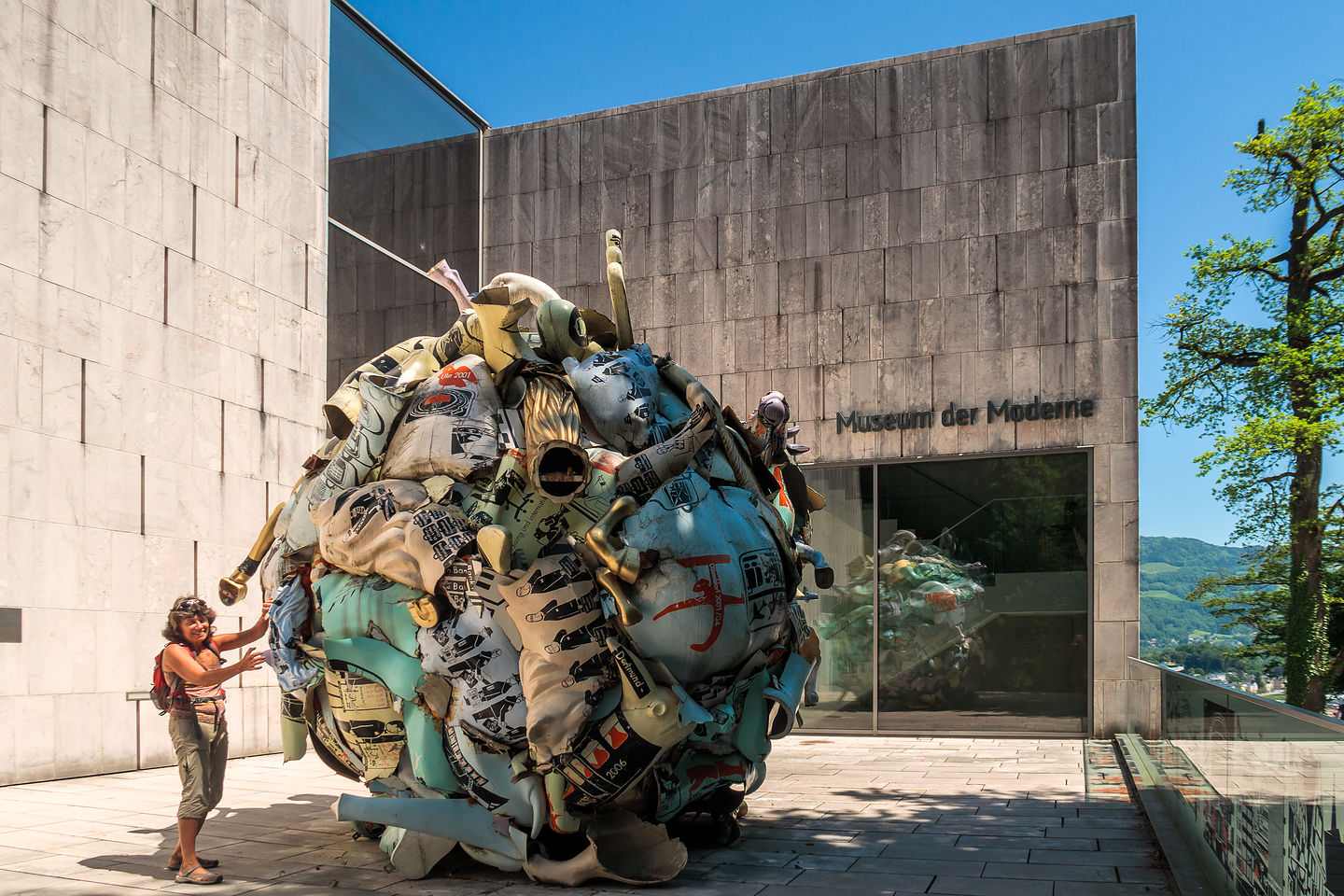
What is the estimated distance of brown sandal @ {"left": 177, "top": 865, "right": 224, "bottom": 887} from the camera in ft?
21.1

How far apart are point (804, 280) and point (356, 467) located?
444 inches

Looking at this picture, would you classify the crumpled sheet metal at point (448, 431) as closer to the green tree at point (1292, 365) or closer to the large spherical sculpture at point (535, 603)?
the large spherical sculpture at point (535, 603)

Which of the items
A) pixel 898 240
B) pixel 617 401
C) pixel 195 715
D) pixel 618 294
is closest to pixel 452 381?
pixel 617 401

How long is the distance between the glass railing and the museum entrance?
22.4ft

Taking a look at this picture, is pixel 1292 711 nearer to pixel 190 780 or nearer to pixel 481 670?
Result: pixel 481 670

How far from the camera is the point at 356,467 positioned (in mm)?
6555

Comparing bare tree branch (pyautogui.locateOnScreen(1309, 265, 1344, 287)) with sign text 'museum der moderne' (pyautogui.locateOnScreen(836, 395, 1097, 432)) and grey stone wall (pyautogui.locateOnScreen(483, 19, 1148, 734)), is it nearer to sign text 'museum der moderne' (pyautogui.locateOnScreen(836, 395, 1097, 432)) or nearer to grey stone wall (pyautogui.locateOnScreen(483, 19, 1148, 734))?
grey stone wall (pyautogui.locateOnScreen(483, 19, 1148, 734))

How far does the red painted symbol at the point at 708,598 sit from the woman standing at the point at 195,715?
2.99 m

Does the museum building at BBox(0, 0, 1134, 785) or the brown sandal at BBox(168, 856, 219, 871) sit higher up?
the museum building at BBox(0, 0, 1134, 785)

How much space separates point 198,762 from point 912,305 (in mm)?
12095

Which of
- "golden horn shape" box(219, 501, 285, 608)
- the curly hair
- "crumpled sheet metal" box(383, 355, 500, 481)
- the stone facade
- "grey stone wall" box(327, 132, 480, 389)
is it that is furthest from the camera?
"grey stone wall" box(327, 132, 480, 389)

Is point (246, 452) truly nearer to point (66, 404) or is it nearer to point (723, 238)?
point (66, 404)

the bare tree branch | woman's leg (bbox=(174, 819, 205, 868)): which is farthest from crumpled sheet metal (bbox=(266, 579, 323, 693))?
the bare tree branch

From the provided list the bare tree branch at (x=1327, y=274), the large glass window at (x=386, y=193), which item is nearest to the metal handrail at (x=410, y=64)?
the large glass window at (x=386, y=193)
